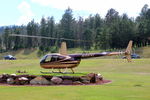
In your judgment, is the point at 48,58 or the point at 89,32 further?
the point at 89,32

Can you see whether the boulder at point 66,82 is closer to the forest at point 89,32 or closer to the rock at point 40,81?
the rock at point 40,81

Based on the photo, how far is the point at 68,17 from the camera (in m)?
154

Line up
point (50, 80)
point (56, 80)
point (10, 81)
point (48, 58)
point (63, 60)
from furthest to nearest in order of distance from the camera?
1. point (48, 58)
2. point (63, 60)
3. point (10, 81)
4. point (50, 80)
5. point (56, 80)

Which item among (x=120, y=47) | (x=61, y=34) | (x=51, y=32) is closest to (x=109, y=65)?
(x=120, y=47)

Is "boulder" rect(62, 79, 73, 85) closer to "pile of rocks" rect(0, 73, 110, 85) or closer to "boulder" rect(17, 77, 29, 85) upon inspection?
"pile of rocks" rect(0, 73, 110, 85)

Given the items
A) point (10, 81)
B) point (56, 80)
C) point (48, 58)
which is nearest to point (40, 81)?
point (56, 80)

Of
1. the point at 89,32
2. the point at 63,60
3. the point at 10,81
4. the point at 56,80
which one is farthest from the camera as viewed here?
the point at 89,32

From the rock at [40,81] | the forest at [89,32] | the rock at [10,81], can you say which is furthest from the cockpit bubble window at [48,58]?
the forest at [89,32]

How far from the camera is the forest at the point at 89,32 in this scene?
360 feet

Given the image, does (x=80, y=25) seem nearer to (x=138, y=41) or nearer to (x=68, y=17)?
(x=68, y=17)

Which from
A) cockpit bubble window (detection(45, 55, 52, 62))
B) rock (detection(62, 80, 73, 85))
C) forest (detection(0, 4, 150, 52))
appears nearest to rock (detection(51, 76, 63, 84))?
rock (detection(62, 80, 73, 85))

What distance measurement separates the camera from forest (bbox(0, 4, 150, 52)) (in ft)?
360

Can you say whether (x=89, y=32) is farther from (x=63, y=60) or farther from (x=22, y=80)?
(x=22, y=80)

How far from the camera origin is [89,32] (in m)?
133
